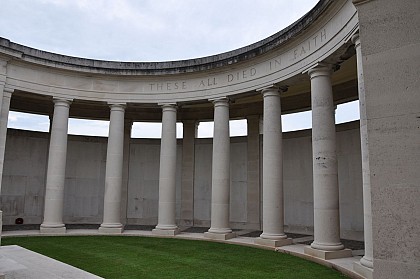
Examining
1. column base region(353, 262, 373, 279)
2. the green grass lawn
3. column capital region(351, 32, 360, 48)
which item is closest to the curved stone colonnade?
column capital region(351, 32, 360, 48)

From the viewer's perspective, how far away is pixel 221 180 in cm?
5931

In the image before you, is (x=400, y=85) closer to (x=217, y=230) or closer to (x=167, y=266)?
(x=167, y=266)

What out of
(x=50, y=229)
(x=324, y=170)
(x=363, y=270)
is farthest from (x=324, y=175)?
(x=50, y=229)

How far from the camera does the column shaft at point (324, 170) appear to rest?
1661 inches

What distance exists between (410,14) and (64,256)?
40.8 metres

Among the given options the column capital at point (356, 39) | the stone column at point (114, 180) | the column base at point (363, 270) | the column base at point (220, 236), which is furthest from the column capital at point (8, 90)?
the column base at point (363, 270)

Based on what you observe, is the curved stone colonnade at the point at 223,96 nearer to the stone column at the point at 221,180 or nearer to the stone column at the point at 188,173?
the stone column at the point at 221,180

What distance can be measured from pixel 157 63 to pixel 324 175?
38850 millimetres

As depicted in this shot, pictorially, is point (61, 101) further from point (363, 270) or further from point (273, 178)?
point (363, 270)

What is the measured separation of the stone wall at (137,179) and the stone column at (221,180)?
17.5m

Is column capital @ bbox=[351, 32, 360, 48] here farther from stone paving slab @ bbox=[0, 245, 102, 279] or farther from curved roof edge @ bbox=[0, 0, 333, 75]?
stone paving slab @ bbox=[0, 245, 102, 279]

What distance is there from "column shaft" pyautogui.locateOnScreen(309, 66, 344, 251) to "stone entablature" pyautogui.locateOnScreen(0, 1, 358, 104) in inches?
168

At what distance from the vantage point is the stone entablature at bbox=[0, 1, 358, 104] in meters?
46.6

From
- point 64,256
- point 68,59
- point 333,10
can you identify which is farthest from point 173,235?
point 333,10
